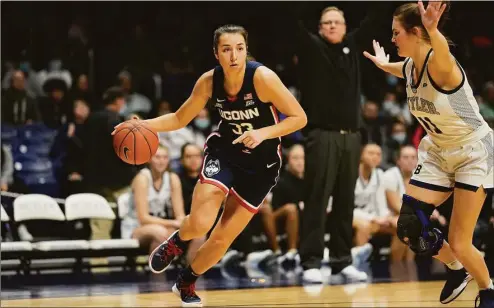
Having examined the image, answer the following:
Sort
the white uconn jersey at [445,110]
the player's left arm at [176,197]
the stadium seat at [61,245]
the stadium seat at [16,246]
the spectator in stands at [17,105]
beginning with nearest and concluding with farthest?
the white uconn jersey at [445,110], the stadium seat at [16,246], the stadium seat at [61,245], the player's left arm at [176,197], the spectator in stands at [17,105]

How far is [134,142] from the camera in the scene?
6102 millimetres

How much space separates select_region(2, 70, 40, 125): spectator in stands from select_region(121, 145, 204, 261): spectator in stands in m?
2.89

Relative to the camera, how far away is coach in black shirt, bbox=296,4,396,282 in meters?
8.39

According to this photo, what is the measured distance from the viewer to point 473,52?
15.6m

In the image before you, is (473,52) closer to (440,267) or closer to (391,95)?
(391,95)

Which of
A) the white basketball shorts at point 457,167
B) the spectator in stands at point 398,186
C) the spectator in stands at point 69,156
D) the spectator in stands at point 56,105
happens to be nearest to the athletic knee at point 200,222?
the white basketball shorts at point 457,167

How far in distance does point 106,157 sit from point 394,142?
4.38 metres

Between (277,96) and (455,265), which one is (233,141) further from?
(455,265)

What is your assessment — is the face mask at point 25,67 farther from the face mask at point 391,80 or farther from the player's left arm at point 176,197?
the face mask at point 391,80

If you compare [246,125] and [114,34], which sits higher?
[114,34]

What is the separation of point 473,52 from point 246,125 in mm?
10272

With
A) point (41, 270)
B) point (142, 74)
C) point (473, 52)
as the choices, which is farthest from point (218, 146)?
point (473, 52)

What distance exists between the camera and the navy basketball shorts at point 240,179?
6.17m

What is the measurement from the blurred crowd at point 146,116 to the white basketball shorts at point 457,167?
306 centimetres
